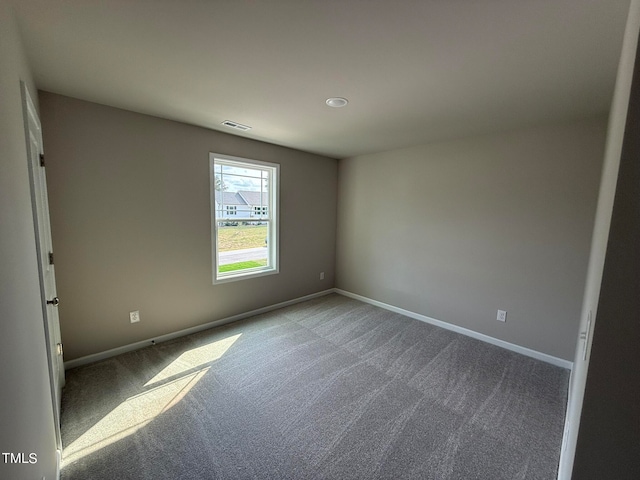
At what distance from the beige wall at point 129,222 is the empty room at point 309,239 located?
0.02 meters

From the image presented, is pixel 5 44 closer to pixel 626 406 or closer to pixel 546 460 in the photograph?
pixel 626 406

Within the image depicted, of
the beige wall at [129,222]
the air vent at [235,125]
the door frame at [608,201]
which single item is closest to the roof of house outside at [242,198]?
the beige wall at [129,222]

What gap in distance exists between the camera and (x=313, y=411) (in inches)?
79.8

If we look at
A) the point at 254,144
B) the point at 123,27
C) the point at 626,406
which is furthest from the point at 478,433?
the point at 254,144

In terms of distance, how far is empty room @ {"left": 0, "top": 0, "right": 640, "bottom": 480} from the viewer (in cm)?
116

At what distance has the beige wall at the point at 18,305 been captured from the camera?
83 cm

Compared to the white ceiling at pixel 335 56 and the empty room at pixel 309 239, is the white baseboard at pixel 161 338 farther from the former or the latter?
the white ceiling at pixel 335 56

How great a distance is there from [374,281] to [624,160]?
3.75 metres

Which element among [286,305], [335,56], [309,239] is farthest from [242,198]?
[335,56]

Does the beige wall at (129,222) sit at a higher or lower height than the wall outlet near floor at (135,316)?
higher

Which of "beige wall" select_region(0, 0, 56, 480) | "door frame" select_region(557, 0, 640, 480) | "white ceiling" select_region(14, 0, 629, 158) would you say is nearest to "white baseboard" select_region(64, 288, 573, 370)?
"beige wall" select_region(0, 0, 56, 480)

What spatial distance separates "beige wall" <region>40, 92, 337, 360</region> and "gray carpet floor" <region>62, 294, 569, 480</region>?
1.30 feet

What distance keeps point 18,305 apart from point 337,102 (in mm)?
2257

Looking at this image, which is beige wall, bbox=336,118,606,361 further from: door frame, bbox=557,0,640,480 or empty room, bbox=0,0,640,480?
door frame, bbox=557,0,640,480
